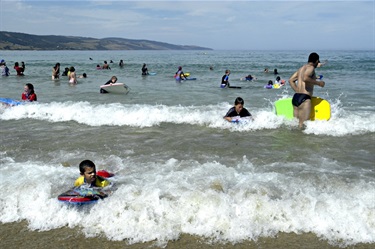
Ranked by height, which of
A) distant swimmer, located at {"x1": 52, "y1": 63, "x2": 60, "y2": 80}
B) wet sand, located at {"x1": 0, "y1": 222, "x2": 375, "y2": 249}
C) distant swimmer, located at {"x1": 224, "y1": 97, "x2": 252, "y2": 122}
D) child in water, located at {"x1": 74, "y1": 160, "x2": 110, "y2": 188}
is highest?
distant swimmer, located at {"x1": 52, "y1": 63, "x2": 60, "y2": 80}

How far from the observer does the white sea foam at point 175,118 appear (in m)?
8.02

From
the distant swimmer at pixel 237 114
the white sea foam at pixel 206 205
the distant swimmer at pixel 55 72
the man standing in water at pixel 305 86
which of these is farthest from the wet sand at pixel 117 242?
the distant swimmer at pixel 55 72

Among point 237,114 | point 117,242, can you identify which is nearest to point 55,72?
point 237,114

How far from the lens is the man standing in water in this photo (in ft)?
24.2

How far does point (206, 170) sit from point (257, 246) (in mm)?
2008

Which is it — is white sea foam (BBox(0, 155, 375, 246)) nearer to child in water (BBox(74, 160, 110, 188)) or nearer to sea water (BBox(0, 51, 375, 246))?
sea water (BBox(0, 51, 375, 246))

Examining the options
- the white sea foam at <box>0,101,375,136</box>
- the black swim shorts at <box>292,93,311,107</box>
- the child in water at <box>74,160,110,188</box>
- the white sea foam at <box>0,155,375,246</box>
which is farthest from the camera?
the white sea foam at <box>0,101,375,136</box>

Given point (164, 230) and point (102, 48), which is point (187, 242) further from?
point (102, 48)

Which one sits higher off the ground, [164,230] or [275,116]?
[275,116]

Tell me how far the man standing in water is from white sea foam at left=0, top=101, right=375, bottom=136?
1.12ft

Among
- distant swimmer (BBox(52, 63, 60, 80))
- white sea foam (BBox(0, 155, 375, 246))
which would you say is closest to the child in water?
white sea foam (BBox(0, 155, 375, 246))

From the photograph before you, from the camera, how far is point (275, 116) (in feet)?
28.8

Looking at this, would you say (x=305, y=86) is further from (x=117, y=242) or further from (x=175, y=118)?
(x=117, y=242)

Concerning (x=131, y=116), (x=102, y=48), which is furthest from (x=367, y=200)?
(x=102, y=48)
